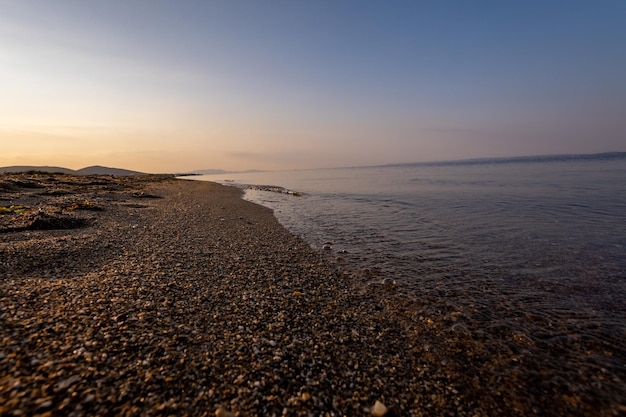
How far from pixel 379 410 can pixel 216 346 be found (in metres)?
2.60

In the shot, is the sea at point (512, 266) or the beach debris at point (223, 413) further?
the sea at point (512, 266)

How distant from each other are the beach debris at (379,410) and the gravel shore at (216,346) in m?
0.01

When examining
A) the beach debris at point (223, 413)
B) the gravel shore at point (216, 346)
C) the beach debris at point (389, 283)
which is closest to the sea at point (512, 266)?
the beach debris at point (389, 283)

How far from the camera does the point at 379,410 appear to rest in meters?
3.51

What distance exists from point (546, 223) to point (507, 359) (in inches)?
596

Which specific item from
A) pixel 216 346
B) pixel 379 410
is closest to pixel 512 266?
pixel 379 410

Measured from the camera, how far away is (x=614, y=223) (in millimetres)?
15102

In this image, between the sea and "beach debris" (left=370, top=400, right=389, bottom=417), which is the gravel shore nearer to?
"beach debris" (left=370, top=400, right=389, bottom=417)

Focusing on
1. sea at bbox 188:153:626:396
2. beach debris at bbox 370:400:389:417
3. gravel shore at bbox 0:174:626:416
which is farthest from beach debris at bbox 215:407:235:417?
sea at bbox 188:153:626:396

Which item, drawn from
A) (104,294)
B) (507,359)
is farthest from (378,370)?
(104,294)

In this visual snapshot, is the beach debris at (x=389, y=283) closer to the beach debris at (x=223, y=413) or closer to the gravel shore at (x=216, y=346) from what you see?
the gravel shore at (x=216, y=346)

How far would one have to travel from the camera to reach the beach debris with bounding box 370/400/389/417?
137 inches

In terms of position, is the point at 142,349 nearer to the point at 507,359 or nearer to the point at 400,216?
the point at 507,359

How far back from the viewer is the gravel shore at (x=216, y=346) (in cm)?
333
